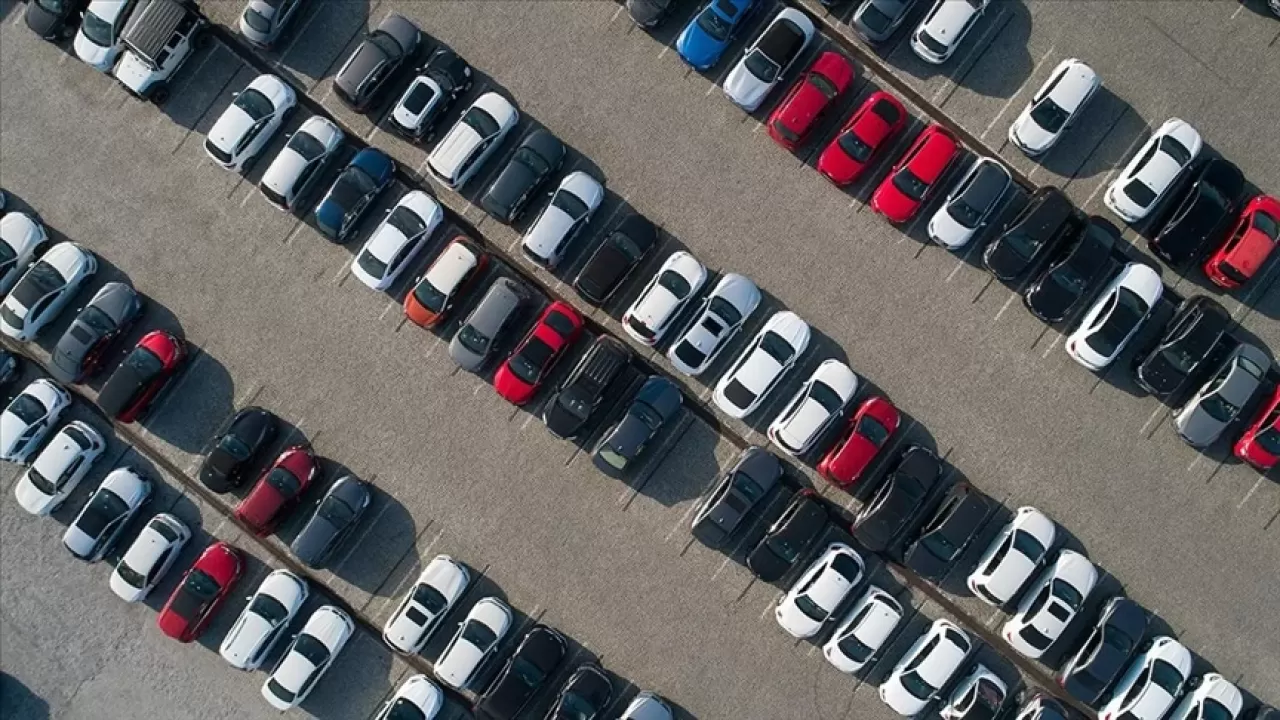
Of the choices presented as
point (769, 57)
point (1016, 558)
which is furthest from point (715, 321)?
point (1016, 558)

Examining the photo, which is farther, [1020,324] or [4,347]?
[4,347]

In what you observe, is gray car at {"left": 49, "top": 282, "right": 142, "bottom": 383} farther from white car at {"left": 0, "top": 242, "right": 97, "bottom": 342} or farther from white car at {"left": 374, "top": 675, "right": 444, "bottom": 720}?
white car at {"left": 374, "top": 675, "right": 444, "bottom": 720}

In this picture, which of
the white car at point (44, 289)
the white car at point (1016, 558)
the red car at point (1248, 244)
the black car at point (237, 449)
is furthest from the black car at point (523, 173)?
the red car at point (1248, 244)

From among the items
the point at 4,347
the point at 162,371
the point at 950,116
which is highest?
the point at 950,116

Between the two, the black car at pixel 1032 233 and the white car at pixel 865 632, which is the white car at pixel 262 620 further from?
the black car at pixel 1032 233

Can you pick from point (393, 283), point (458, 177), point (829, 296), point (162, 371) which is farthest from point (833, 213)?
point (162, 371)

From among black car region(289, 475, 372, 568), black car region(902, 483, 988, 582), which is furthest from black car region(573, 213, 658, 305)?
black car region(902, 483, 988, 582)

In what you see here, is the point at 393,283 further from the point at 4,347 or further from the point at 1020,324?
the point at 1020,324

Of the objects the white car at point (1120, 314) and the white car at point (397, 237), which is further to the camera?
the white car at point (397, 237)
